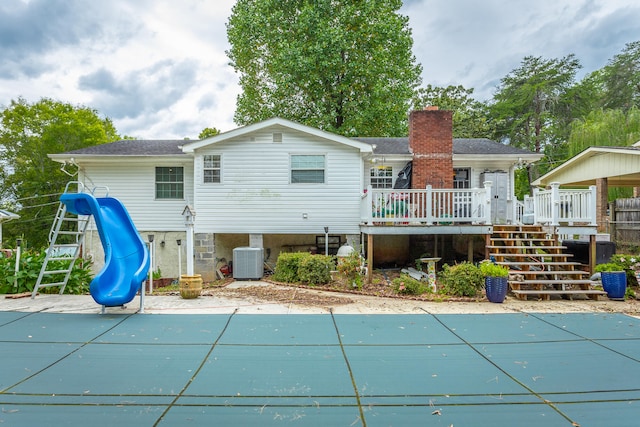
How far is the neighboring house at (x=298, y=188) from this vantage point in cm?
1016

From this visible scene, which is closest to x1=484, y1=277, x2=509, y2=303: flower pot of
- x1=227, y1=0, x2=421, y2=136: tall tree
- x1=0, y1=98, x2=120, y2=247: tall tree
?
x1=227, y1=0, x2=421, y2=136: tall tree

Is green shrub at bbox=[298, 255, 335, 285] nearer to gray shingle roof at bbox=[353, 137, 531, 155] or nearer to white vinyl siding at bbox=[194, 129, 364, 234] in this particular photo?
white vinyl siding at bbox=[194, 129, 364, 234]

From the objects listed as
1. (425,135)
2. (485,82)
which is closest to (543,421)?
(425,135)

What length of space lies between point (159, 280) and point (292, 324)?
7.66m

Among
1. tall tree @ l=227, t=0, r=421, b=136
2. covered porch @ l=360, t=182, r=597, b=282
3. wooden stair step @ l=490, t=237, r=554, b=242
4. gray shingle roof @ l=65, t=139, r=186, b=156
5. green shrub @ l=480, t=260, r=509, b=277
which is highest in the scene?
tall tree @ l=227, t=0, r=421, b=136

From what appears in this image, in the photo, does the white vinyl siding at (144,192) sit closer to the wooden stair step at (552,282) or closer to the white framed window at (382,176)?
the white framed window at (382,176)

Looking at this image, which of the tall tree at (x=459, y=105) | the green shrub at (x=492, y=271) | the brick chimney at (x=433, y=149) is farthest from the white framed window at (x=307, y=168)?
the tall tree at (x=459, y=105)

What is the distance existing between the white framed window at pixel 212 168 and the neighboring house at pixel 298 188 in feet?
0.10

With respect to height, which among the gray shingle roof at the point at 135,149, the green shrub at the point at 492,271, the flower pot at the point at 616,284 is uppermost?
the gray shingle roof at the point at 135,149

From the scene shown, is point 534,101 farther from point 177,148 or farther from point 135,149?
point 135,149

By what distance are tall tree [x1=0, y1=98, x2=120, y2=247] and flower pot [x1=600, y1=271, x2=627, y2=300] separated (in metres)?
27.9

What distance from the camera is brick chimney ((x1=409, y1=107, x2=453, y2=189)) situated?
37.0 feet

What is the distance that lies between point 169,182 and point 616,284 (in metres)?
12.6


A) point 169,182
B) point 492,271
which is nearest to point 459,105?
point 169,182
